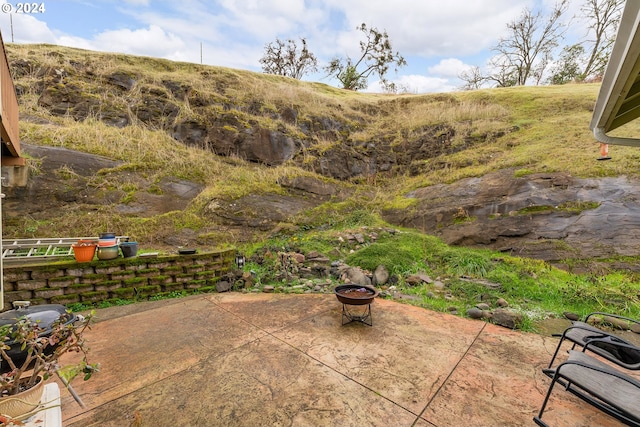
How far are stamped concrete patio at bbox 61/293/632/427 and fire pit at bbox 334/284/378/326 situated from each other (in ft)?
0.46

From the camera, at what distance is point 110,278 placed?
395cm

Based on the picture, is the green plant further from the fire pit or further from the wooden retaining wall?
the wooden retaining wall

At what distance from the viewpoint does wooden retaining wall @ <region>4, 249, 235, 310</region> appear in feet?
11.4

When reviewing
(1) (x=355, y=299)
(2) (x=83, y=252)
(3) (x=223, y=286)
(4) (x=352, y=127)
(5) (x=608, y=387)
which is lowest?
(3) (x=223, y=286)

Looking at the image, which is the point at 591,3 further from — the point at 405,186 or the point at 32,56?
the point at 32,56

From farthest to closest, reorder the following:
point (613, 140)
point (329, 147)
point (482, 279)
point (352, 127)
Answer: point (352, 127) < point (329, 147) < point (482, 279) < point (613, 140)

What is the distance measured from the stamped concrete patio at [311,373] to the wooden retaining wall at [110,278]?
0.57 m

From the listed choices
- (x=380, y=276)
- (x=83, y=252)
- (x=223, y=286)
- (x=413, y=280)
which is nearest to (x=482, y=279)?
(x=413, y=280)

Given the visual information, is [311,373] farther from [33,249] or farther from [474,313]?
[33,249]

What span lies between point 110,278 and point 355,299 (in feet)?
11.7

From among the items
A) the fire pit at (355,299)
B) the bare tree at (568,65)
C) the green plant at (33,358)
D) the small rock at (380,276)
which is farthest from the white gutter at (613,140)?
the bare tree at (568,65)

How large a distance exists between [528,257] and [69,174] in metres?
9.92

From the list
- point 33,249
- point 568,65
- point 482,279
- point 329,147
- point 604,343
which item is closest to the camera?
point 604,343

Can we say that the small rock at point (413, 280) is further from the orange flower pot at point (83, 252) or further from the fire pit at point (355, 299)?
the orange flower pot at point (83, 252)
